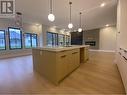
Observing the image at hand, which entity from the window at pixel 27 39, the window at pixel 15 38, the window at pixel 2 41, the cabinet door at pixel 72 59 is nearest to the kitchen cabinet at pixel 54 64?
the cabinet door at pixel 72 59

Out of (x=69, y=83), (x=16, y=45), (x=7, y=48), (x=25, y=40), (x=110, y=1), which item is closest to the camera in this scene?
(x=69, y=83)

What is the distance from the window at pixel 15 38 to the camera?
26.7ft

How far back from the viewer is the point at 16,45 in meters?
8.52

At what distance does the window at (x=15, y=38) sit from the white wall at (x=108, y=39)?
30.5 feet

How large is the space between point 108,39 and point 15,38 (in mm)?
9893

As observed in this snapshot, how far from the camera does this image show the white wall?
11820mm

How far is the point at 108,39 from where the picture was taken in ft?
39.9

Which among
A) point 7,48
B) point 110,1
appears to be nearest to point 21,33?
point 7,48

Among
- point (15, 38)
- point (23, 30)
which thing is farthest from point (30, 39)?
point (15, 38)

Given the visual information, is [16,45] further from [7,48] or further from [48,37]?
[48,37]

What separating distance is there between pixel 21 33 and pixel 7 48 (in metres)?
1.72

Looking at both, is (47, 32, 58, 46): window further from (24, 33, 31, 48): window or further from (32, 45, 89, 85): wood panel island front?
(32, 45, 89, 85): wood panel island front

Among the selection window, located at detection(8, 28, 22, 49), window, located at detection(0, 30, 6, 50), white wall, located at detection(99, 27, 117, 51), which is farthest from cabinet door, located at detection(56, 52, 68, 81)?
white wall, located at detection(99, 27, 117, 51)

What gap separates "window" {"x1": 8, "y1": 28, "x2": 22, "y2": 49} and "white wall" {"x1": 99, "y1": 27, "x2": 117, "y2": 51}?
9305 mm
